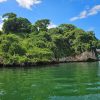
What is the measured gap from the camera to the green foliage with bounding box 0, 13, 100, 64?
65.2 metres

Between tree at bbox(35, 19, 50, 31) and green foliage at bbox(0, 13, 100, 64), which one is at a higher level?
tree at bbox(35, 19, 50, 31)

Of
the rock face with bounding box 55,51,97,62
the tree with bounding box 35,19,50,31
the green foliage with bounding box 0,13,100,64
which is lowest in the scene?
the rock face with bounding box 55,51,97,62

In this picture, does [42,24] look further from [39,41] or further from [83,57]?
[39,41]

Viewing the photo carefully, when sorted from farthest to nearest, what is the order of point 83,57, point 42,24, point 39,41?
point 42,24 → point 83,57 → point 39,41

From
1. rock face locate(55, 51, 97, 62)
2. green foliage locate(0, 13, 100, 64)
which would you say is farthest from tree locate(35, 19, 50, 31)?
rock face locate(55, 51, 97, 62)

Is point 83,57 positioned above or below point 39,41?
below

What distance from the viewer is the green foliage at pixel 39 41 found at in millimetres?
65225

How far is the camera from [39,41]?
7962 cm

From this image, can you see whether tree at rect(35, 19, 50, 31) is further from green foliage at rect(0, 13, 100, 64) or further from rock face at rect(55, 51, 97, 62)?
rock face at rect(55, 51, 97, 62)

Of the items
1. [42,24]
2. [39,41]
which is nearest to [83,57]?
[42,24]

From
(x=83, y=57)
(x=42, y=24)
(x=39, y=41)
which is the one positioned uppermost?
(x=42, y=24)

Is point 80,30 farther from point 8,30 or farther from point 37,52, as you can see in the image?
point 37,52

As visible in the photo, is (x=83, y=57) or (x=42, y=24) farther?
(x=42, y=24)

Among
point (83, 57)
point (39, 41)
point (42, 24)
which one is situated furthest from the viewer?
point (42, 24)
